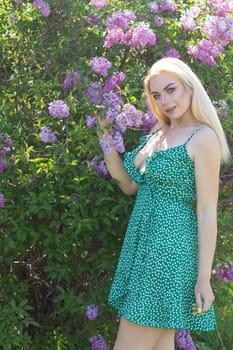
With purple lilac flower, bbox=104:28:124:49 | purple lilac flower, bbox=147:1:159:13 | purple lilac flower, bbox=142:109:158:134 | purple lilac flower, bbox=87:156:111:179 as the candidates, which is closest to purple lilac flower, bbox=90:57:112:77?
purple lilac flower, bbox=104:28:124:49

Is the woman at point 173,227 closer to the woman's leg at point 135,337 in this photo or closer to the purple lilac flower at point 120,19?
the woman's leg at point 135,337

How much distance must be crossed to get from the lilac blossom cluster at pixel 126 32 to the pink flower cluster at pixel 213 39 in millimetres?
240

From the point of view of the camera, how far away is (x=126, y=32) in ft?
12.7

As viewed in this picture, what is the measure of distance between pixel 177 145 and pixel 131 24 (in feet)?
2.67

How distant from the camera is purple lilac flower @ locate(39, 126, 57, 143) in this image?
3.64 m

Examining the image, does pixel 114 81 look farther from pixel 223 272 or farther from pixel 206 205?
pixel 223 272

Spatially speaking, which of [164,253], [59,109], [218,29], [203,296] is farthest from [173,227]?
[218,29]

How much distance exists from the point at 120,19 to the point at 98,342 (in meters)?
1.60

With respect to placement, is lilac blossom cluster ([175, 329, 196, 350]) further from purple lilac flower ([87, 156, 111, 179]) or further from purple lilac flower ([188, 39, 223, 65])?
purple lilac flower ([188, 39, 223, 65])

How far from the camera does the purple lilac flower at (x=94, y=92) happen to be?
3645mm

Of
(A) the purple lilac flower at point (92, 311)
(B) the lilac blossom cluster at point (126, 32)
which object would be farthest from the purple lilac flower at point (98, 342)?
(B) the lilac blossom cluster at point (126, 32)

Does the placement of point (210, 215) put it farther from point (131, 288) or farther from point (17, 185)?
point (17, 185)

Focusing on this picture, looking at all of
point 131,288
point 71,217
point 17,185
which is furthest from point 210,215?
point 17,185

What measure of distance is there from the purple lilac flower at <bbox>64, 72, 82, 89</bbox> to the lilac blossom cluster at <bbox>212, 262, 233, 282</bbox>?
52.4 inches
